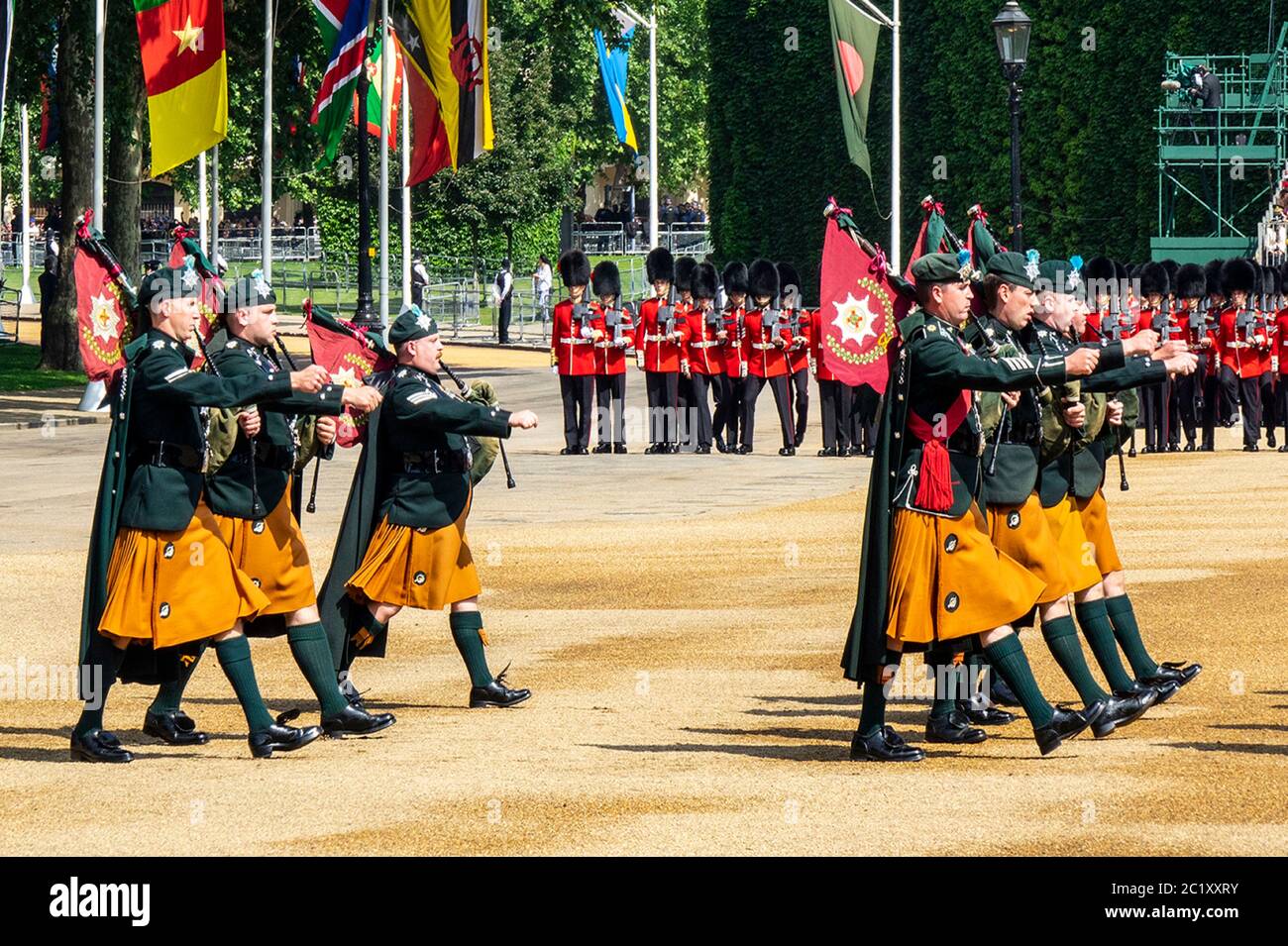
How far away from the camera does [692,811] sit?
8.12m

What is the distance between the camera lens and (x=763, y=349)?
80.3ft

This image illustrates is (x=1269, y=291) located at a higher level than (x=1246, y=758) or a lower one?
higher

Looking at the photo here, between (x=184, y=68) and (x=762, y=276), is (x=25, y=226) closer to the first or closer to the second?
(x=184, y=68)

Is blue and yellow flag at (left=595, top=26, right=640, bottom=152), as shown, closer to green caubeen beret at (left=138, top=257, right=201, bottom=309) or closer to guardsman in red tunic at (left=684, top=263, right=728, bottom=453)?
guardsman in red tunic at (left=684, top=263, right=728, bottom=453)

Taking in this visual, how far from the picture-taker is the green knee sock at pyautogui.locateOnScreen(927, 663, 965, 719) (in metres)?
9.59

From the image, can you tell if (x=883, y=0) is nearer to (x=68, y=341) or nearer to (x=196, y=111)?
(x=68, y=341)

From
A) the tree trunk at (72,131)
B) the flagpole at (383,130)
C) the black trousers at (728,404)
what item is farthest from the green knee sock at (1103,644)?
the tree trunk at (72,131)

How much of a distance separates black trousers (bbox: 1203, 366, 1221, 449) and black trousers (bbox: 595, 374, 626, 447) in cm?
585

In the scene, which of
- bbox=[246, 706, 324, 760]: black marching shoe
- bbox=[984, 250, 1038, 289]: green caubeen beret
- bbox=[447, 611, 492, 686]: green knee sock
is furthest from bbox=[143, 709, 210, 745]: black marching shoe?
bbox=[984, 250, 1038, 289]: green caubeen beret

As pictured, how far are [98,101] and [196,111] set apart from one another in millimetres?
3359

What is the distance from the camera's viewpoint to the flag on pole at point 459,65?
90.2ft

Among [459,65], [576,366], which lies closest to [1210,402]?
[576,366]

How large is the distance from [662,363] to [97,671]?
15.9 m
